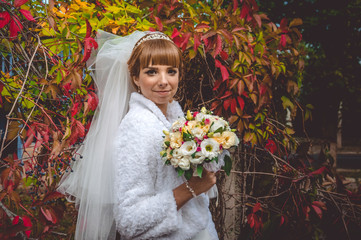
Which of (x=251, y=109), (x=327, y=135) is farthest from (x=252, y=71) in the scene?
(x=327, y=135)

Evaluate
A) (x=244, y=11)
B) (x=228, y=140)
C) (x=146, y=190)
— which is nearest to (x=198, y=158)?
(x=228, y=140)

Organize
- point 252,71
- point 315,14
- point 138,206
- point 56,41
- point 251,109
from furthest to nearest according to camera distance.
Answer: point 315,14 → point 251,109 → point 252,71 → point 56,41 → point 138,206

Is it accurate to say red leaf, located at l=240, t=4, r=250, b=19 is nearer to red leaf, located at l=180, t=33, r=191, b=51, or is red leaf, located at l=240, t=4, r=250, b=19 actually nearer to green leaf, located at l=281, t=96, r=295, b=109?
red leaf, located at l=180, t=33, r=191, b=51

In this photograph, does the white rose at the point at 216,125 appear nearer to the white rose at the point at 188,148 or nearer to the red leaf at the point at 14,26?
the white rose at the point at 188,148

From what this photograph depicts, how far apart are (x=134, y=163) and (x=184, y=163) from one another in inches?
11.3

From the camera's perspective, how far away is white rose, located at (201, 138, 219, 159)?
1246 mm

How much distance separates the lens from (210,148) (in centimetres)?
127

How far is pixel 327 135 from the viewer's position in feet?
21.8

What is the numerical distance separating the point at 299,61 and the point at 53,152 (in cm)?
207

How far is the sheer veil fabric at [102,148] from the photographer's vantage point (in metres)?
1.56

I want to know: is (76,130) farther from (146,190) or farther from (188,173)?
(188,173)

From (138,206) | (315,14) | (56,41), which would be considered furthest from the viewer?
(315,14)

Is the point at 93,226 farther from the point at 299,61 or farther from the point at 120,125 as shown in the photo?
the point at 299,61

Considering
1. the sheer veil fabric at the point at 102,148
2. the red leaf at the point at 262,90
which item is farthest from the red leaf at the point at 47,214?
the red leaf at the point at 262,90
